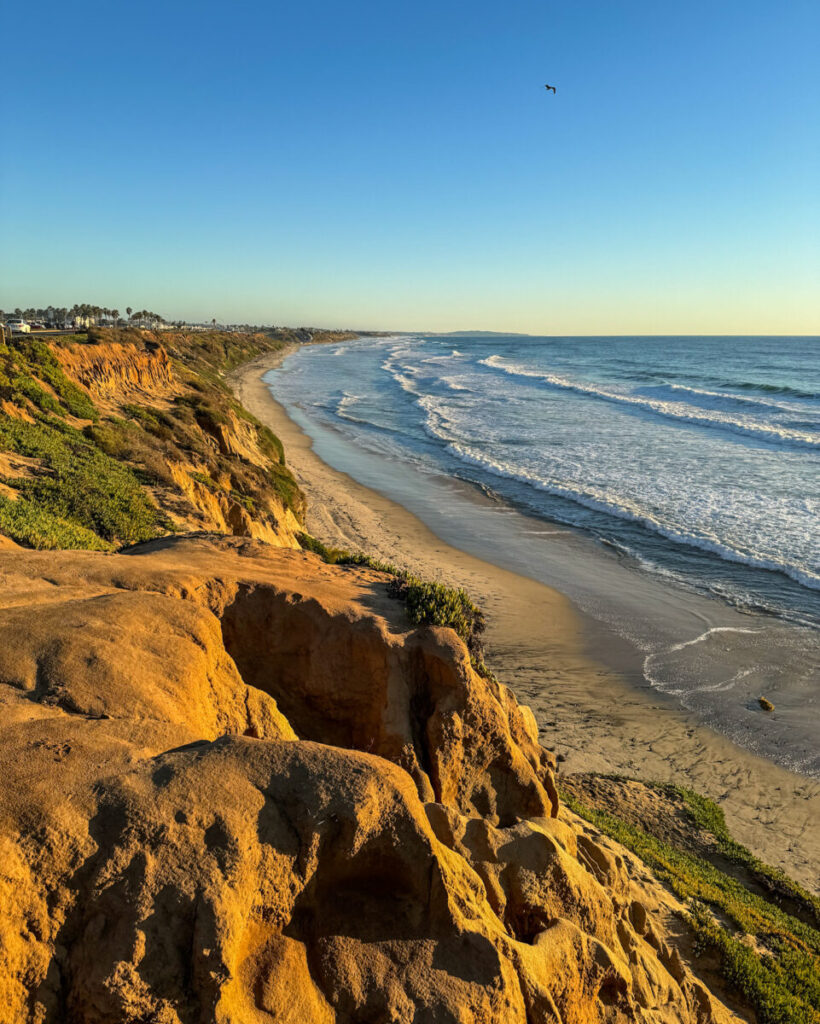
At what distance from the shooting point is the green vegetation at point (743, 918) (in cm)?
671

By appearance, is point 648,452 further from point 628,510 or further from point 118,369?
point 118,369

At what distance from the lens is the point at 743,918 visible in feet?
25.2

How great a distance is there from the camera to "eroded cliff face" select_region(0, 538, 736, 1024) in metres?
3.63

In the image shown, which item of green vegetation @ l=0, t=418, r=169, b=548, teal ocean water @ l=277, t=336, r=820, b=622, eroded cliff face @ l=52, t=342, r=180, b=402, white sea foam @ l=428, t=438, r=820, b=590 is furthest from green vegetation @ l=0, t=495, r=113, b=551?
white sea foam @ l=428, t=438, r=820, b=590

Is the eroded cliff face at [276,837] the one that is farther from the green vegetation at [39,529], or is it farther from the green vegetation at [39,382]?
the green vegetation at [39,382]

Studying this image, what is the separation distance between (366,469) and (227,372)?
152ft

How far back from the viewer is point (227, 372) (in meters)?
74.4

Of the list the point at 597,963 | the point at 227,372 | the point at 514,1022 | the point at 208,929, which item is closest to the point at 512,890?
the point at 597,963

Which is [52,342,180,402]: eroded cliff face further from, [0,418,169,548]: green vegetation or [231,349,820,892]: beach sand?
[231,349,820,892]: beach sand

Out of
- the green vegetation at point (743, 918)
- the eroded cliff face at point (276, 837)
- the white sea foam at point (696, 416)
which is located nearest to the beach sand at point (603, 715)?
the green vegetation at point (743, 918)

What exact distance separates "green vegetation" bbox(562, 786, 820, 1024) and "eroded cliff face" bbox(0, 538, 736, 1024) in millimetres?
521

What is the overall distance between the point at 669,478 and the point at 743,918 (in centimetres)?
2556

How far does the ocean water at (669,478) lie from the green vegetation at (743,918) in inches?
141

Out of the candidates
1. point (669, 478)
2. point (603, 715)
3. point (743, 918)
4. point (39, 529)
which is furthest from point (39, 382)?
point (669, 478)
